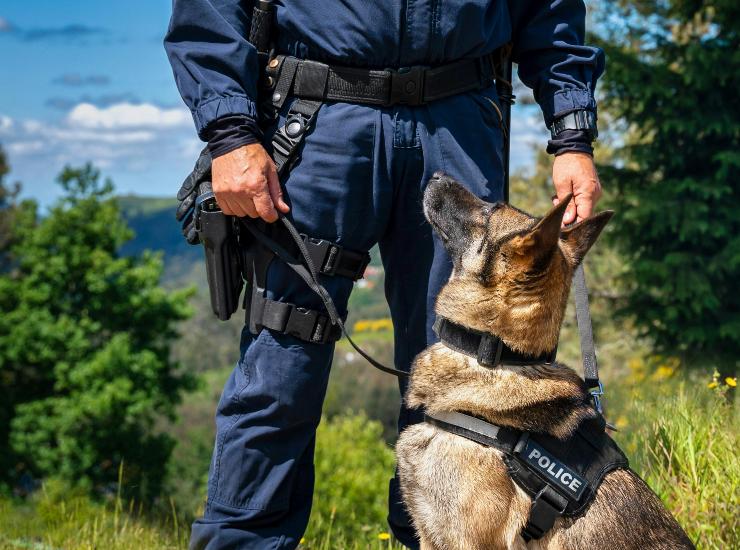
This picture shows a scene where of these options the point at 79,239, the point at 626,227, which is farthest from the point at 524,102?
the point at 79,239

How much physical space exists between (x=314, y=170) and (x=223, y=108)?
372 mm

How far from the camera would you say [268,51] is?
9.15 ft

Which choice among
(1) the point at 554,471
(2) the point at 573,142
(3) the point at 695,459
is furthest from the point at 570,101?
(3) the point at 695,459

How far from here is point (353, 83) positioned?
267 centimetres

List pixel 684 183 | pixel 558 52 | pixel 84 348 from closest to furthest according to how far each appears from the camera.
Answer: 1. pixel 558 52
2. pixel 684 183
3. pixel 84 348

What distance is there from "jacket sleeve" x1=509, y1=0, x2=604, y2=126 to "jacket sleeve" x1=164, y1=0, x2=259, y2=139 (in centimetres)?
116

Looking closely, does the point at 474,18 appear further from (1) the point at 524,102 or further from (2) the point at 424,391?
(1) the point at 524,102

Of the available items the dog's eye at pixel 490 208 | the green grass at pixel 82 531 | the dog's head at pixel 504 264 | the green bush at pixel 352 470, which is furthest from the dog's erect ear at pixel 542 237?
the green bush at pixel 352 470

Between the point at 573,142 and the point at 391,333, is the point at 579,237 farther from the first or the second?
the point at 391,333

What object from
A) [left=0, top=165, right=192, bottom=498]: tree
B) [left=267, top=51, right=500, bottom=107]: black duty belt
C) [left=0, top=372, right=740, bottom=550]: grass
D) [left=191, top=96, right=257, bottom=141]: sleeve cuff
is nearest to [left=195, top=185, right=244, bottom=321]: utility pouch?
[left=191, top=96, right=257, bottom=141]: sleeve cuff

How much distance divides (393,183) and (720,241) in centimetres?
1030

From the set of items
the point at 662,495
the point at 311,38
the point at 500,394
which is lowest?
the point at 662,495

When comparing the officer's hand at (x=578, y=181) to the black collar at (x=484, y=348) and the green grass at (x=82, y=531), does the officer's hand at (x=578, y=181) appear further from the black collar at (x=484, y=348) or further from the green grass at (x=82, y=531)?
the green grass at (x=82, y=531)

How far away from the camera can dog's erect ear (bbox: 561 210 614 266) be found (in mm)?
2777
